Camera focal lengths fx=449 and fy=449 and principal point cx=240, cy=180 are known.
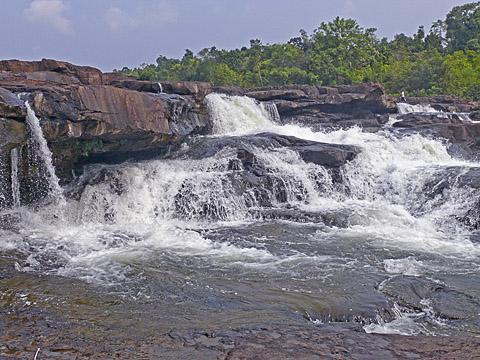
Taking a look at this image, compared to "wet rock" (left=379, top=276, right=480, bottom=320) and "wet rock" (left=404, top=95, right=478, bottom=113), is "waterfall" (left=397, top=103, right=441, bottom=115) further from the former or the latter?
"wet rock" (left=379, top=276, right=480, bottom=320)

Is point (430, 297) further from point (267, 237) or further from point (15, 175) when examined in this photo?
point (15, 175)

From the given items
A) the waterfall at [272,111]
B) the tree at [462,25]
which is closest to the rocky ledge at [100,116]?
the waterfall at [272,111]

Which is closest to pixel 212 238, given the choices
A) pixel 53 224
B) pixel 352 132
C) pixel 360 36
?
pixel 53 224

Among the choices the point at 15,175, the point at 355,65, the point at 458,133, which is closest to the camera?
the point at 15,175

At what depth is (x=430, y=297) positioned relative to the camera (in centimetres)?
617

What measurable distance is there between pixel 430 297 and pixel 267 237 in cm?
394

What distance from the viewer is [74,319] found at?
5.21 metres

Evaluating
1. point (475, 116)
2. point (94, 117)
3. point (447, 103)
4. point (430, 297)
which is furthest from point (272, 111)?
point (430, 297)

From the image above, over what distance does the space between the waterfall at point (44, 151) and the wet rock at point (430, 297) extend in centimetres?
750

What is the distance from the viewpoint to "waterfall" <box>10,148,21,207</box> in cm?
984

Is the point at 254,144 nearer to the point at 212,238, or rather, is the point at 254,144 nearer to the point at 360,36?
the point at 212,238

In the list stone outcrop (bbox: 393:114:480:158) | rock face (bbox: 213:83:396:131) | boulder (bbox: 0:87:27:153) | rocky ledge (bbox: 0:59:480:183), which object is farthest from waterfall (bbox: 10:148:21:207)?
stone outcrop (bbox: 393:114:480:158)

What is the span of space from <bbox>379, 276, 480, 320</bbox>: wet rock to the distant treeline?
2804 cm

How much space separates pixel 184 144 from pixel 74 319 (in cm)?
941
